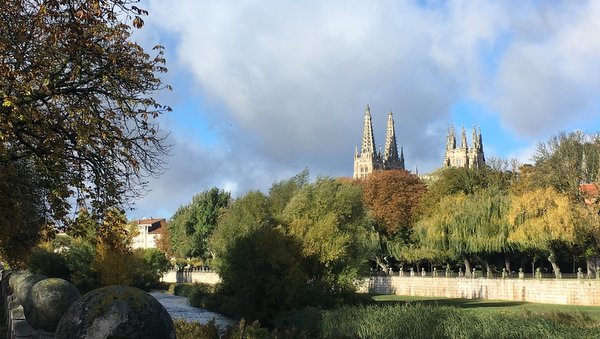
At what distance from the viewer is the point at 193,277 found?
90438 mm

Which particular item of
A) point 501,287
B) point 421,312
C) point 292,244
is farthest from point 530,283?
point 421,312

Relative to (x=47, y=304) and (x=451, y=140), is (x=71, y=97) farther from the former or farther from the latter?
(x=451, y=140)

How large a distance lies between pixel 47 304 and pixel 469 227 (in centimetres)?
4956

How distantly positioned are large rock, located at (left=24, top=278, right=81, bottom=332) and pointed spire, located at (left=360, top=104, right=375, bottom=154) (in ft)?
549

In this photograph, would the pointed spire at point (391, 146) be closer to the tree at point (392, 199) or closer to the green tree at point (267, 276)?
the tree at point (392, 199)

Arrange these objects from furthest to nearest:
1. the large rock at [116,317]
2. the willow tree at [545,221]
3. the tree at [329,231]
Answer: the willow tree at [545,221] → the tree at [329,231] → the large rock at [116,317]

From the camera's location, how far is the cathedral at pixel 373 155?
177500 millimetres

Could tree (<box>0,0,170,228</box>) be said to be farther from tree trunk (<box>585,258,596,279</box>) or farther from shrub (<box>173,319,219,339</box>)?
tree trunk (<box>585,258,596,279</box>)

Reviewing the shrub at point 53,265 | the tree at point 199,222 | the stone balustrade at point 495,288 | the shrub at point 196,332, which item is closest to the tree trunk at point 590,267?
the stone balustrade at point 495,288

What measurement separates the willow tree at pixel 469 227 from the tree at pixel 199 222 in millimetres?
42087

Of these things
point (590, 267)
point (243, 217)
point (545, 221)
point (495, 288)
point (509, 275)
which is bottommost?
point (495, 288)

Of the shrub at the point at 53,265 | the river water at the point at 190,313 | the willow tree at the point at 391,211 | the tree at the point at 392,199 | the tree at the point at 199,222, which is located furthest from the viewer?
the tree at the point at 199,222

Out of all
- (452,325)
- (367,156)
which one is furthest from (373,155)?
(452,325)

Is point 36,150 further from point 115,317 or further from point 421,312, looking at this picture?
point 421,312
